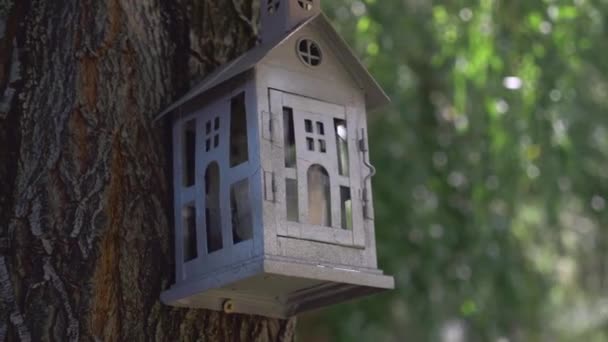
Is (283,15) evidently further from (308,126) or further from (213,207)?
(213,207)

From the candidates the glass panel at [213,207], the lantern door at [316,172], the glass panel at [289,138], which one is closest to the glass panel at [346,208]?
the lantern door at [316,172]

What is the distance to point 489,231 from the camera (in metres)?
4.03

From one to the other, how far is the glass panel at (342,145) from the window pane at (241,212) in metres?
0.18

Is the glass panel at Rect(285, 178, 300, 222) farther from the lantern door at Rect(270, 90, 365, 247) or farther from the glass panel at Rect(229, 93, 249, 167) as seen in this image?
the glass panel at Rect(229, 93, 249, 167)

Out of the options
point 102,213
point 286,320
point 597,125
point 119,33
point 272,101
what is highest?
point 597,125

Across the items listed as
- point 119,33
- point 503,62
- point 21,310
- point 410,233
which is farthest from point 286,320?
point 410,233

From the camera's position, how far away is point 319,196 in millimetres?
1849

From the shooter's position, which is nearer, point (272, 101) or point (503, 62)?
point (272, 101)

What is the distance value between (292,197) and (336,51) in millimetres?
291

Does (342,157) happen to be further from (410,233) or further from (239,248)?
(410,233)

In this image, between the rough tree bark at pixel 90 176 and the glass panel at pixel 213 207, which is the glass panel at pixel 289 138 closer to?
the glass panel at pixel 213 207

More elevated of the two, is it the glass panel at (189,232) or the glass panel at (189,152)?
the glass panel at (189,152)

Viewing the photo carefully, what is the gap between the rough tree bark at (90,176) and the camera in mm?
1855

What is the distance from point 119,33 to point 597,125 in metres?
2.54
